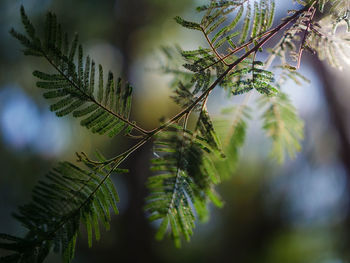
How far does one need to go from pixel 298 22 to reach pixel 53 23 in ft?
Answer: 0.98

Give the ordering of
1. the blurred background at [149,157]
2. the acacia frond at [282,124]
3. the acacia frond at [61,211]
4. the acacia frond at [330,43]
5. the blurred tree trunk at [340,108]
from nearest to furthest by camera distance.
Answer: the acacia frond at [61,211] < the acacia frond at [330,43] < the acacia frond at [282,124] < the blurred tree trunk at [340,108] < the blurred background at [149,157]

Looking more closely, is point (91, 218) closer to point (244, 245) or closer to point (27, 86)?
point (27, 86)

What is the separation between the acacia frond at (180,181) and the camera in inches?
14.5

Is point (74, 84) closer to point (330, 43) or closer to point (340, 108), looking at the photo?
point (330, 43)

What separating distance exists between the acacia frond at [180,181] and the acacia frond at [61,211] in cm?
7

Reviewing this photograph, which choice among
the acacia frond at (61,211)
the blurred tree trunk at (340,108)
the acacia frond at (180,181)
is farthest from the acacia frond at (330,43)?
the blurred tree trunk at (340,108)

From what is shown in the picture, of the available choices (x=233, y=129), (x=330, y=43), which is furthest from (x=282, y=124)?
(x=330, y=43)

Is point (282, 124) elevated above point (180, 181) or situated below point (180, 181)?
above

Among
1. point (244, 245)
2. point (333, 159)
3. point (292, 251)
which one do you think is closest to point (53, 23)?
point (333, 159)

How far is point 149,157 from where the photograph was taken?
4000 millimetres

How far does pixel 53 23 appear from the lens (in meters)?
0.28

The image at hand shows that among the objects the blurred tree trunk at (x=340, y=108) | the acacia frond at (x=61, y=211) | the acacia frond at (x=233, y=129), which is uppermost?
the blurred tree trunk at (x=340, y=108)

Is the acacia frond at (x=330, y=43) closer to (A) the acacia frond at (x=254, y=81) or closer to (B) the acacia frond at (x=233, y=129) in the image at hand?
(A) the acacia frond at (x=254, y=81)

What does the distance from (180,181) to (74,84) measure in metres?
0.19
